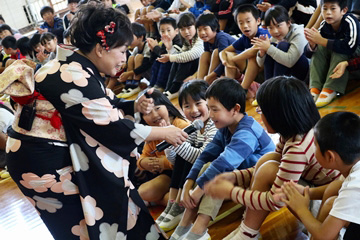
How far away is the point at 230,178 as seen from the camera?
178cm

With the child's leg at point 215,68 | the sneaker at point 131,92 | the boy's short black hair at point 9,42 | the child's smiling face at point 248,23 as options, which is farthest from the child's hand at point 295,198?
the boy's short black hair at point 9,42

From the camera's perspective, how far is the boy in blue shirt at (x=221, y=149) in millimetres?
1822

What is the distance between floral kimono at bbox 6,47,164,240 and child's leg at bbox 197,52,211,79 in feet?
7.29

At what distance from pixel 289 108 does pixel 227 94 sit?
40cm

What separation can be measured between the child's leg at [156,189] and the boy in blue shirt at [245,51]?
1192mm

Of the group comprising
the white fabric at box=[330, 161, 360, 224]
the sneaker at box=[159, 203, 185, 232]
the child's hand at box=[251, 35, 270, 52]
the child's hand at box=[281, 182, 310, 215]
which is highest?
the white fabric at box=[330, 161, 360, 224]

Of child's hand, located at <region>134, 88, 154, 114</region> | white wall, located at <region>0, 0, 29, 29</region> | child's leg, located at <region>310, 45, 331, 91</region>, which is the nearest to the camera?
child's hand, located at <region>134, 88, 154, 114</region>

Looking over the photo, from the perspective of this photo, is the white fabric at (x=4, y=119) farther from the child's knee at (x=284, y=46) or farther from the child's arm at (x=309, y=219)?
the child's arm at (x=309, y=219)

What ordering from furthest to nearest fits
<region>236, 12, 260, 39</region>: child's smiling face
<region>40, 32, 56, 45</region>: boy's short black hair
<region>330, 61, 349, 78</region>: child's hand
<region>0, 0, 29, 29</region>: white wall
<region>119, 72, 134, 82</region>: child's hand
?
<region>0, 0, 29, 29</region>: white wall
<region>40, 32, 56, 45</region>: boy's short black hair
<region>119, 72, 134, 82</region>: child's hand
<region>236, 12, 260, 39</region>: child's smiling face
<region>330, 61, 349, 78</region>: child's hand

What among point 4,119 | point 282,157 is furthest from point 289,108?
point 4,119

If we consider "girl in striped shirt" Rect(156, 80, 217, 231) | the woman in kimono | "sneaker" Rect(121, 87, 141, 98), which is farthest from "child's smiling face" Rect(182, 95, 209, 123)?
"sneaker" Rect(121, 87, 141, 98)

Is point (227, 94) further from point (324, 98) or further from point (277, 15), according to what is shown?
point (277, 15)

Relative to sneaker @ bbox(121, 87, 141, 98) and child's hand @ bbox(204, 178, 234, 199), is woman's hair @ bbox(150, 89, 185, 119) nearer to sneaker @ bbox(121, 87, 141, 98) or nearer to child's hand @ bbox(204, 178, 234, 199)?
child's hand @ bbox(204, 178, 234, 199)

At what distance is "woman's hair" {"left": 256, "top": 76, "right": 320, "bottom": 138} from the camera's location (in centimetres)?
156
